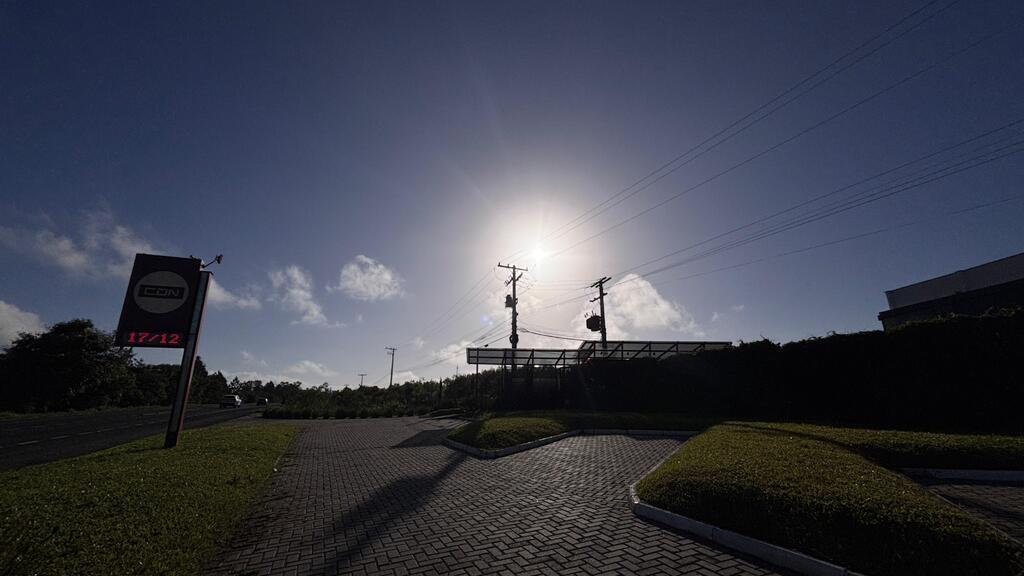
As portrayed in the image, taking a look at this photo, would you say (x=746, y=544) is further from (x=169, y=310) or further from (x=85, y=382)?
(x=85, y=382)

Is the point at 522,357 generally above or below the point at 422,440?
above

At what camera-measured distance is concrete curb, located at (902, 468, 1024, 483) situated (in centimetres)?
822

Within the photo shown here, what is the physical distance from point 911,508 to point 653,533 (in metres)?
3.46

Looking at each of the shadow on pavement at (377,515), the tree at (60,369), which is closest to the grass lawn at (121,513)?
the shadow on pavement at (377,515)

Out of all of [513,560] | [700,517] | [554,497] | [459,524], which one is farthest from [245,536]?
[700,517]

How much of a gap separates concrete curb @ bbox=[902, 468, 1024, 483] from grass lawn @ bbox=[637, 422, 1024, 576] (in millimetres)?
249

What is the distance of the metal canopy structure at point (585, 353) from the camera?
2650cm

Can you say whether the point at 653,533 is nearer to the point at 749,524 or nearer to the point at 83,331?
the point at 749,524

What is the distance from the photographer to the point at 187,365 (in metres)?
14.4

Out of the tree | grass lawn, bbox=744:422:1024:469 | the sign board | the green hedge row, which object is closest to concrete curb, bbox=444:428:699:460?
grass lawn, bbox=744:422:1024:469

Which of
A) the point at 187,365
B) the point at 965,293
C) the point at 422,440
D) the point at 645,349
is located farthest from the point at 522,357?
the point at 965,293

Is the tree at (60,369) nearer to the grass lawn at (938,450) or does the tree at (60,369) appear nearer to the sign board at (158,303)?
the sign board at (158,303)

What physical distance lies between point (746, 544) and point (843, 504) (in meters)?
1.55

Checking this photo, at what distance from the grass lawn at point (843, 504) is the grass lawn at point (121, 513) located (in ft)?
24.6
